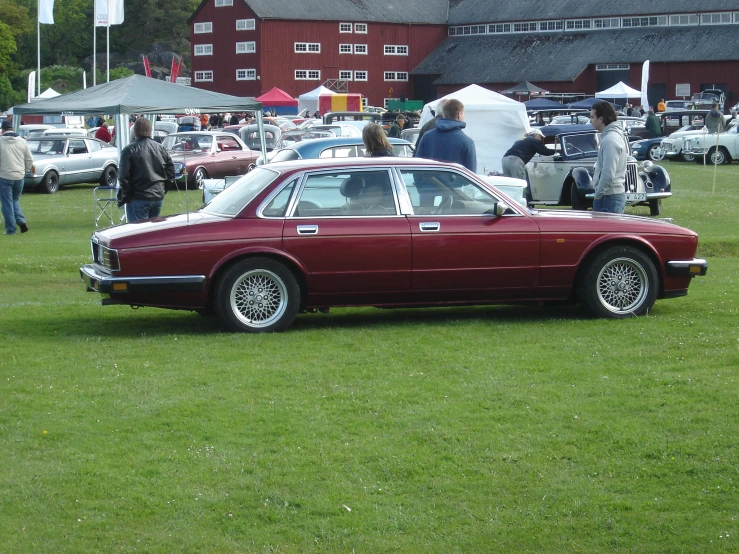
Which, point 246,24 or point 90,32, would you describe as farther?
point 90,32

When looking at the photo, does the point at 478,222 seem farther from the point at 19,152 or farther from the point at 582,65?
the point at 582,65

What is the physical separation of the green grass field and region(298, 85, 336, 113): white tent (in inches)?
2052

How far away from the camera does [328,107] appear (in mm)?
59188

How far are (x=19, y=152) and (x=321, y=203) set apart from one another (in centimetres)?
997

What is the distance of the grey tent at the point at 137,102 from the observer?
1823cm

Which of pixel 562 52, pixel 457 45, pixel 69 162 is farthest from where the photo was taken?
pixel 457 45

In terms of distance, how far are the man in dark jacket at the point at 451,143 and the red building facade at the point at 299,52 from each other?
2607 inches

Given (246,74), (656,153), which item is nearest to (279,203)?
(656,153)

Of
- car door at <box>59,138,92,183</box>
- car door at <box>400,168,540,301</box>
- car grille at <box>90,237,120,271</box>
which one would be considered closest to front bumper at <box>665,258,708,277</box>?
car door at <box>400,168,540,301</box>

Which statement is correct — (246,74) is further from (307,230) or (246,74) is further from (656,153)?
(307,230)

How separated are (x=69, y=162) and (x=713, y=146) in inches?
815

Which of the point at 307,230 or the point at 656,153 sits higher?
the point at 656,153

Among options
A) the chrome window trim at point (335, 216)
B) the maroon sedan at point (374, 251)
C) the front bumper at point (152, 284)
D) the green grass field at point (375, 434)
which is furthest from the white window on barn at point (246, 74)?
the front bumper at point (152, 284)

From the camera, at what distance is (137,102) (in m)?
18.3
